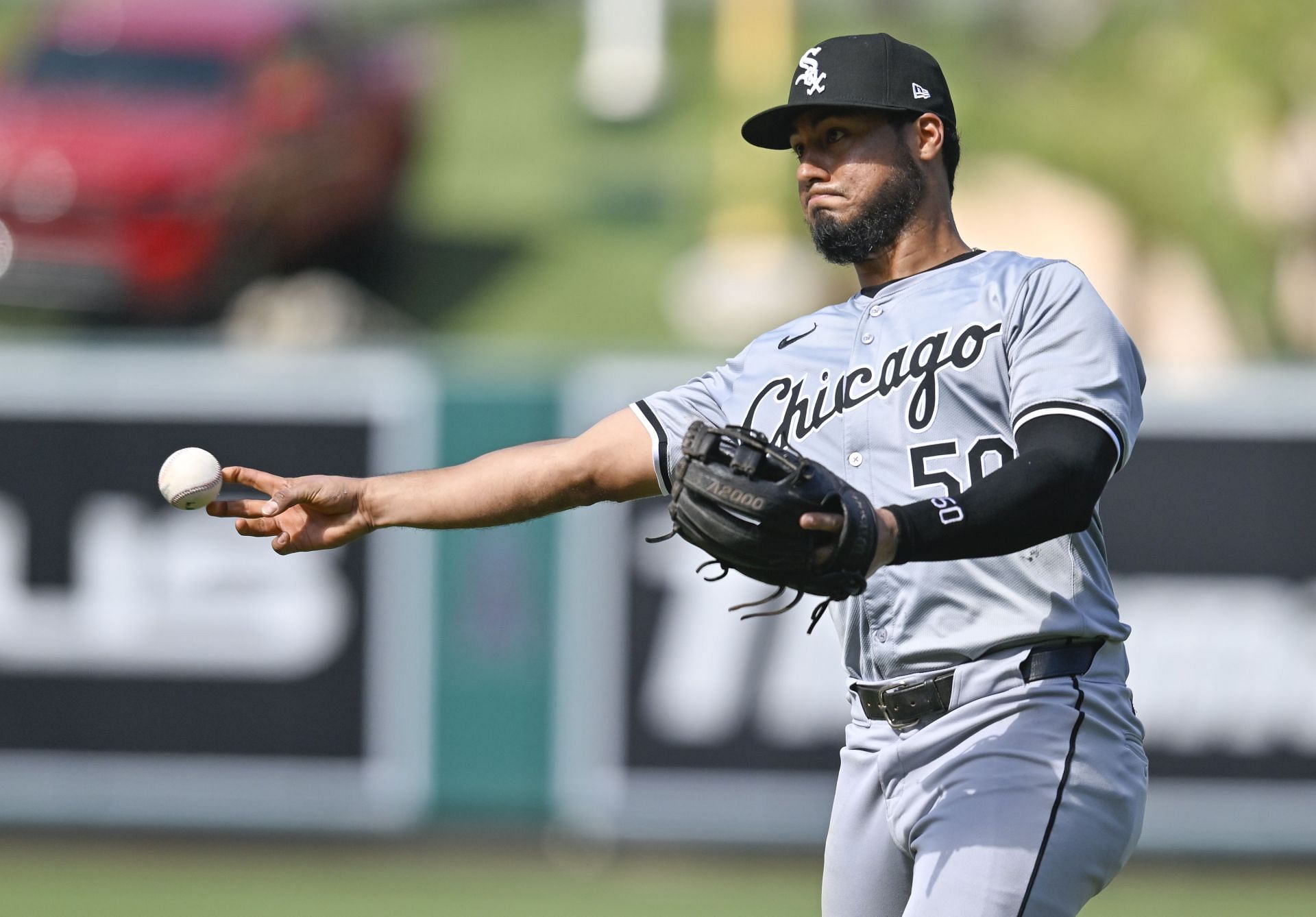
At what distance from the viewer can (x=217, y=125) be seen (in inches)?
490

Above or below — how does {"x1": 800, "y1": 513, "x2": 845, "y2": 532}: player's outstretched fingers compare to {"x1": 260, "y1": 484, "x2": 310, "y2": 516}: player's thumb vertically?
above

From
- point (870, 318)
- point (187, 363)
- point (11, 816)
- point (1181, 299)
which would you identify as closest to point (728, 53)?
point (1181, 299)

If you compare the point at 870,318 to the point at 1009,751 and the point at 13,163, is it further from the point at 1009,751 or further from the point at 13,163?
the point at 13,163

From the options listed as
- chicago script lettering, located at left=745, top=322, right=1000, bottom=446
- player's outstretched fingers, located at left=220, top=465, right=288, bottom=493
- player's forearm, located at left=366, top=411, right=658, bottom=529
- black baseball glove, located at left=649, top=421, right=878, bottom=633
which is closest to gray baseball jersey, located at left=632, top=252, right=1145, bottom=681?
chicago script lettering, located at left=745, top=322, right=1000, bottom=446

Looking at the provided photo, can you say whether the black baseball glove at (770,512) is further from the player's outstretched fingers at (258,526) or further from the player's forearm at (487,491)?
the player's outstretched fingers at (258,526)

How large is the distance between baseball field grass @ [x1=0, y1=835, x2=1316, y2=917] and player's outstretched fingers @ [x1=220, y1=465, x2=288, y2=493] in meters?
3.51

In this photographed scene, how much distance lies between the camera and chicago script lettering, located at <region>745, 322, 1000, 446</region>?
3.05m

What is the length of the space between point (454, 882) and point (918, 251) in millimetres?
4518

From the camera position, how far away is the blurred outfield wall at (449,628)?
7.29 metres

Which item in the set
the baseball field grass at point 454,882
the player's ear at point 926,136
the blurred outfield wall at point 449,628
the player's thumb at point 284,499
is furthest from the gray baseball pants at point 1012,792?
the blurred outfield wall at point 449,628

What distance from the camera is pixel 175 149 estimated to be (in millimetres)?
12000

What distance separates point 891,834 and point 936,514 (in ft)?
2.73

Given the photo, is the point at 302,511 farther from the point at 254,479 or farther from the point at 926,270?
the point at 926,270

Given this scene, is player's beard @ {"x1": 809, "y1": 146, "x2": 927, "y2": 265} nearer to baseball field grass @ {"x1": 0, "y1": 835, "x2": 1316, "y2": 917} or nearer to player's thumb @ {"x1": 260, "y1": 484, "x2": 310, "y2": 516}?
player's thumb @ {"x1": 260, "y1": 484, "x2": 310, "y2": 516}
